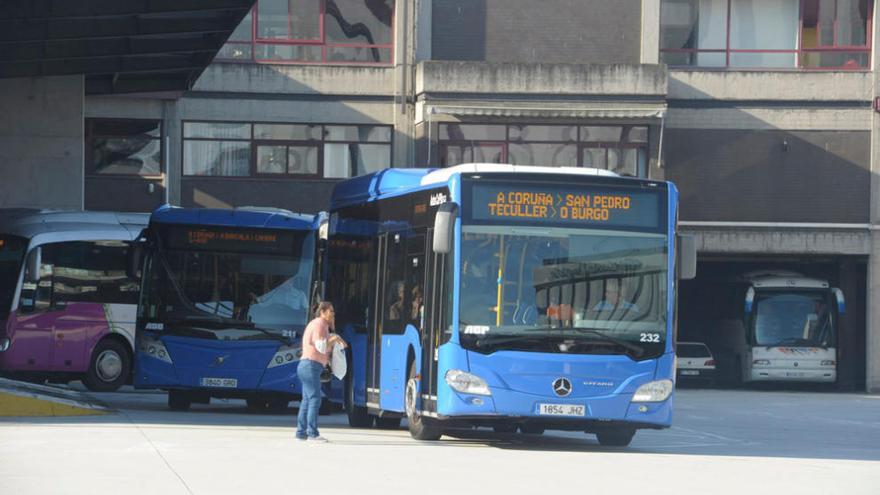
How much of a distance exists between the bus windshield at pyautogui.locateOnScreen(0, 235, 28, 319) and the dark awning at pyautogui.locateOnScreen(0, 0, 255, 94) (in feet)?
10.2

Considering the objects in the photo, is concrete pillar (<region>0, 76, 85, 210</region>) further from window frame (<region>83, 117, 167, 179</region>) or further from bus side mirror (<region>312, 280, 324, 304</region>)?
window frame (<region>83, 117, 167, 179</region>)

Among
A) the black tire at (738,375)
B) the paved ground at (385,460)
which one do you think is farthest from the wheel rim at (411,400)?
the black tire at (738,375)

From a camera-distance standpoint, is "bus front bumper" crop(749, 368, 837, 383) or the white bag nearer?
the white bag

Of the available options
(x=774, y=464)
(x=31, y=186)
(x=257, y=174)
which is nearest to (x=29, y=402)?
(x=774, y=464)

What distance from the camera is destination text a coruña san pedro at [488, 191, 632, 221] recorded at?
1742cm

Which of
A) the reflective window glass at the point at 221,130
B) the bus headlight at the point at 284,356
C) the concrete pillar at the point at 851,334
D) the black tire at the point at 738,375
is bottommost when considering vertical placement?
the black tire at the point at 738,375

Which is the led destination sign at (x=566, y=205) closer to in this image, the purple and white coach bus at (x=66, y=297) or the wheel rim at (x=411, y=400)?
the wheel rim at (x=411, y=400)

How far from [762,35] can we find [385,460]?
101 ft

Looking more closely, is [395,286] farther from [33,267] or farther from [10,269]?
[10,269]

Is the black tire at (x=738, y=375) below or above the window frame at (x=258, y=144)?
below

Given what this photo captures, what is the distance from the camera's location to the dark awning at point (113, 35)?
25203mm

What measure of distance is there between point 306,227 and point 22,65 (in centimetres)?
875

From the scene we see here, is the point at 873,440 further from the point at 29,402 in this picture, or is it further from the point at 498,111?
the point at 498,111

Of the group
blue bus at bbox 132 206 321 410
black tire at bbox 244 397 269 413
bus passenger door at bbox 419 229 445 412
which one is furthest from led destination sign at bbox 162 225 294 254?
bus passenger door at bbox 419 229 445 412
